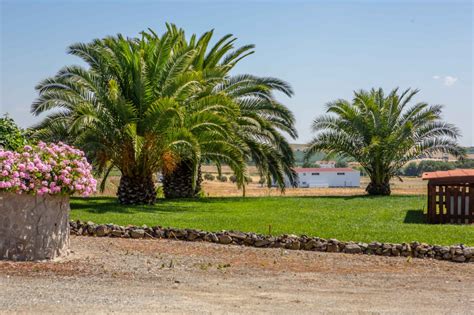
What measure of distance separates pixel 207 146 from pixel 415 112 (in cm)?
1181

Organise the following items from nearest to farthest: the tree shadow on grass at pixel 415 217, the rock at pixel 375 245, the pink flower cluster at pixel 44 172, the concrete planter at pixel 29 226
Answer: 1. the pink flower cluster at pixel 44 172
2. the concrete planter at pixel 29 226
3. the rock at pixel 375 245
4. the tree shadow on grass at pixel 415 217

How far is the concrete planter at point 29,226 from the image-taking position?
10.6 metres

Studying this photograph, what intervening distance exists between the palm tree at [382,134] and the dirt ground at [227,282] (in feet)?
57.8

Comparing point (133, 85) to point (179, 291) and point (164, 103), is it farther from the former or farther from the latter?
point (179, 291)

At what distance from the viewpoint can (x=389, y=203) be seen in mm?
23344

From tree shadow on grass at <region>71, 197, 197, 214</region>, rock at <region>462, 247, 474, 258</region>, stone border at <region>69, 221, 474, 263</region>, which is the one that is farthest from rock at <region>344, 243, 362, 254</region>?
tree shadow on grass at <region>71, 197, 197, 214</region>

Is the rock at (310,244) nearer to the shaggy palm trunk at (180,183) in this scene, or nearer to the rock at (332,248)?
the rock at (332,248)

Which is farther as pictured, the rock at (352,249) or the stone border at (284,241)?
the rock at (352,249)

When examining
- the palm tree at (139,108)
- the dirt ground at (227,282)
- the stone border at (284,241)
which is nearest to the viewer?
the dirt ground at (227,282)

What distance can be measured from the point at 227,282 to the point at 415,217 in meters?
9.94

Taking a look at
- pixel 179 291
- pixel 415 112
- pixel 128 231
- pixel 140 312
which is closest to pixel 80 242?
pixel 128 231

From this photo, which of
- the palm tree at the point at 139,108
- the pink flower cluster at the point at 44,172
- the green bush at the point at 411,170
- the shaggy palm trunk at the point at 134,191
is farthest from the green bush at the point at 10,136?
the green bush at the point at 411,170

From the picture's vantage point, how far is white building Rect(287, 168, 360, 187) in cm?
7031

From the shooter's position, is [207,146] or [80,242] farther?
[207,146]
